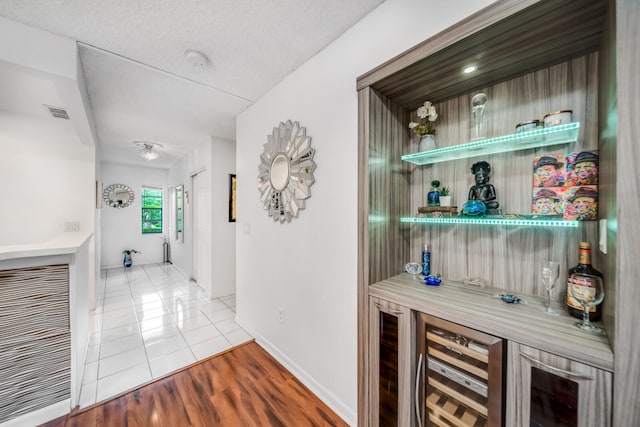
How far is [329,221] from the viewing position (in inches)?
66.0

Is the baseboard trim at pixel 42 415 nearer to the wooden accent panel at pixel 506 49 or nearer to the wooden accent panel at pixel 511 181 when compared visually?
the wooden accent panel at pixel 511 181

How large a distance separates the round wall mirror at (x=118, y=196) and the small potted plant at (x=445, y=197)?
7.08 meters

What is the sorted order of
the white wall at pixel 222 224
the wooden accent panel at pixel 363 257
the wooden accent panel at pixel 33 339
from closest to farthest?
1. the wooden accent panel at pixel 363 257
2. the wooden accent panel at pixel 33 339
3. the white wall at pixel 222 224

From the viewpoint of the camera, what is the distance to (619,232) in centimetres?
67

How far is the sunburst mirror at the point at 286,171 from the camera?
72.6 inches

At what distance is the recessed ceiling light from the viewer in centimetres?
180

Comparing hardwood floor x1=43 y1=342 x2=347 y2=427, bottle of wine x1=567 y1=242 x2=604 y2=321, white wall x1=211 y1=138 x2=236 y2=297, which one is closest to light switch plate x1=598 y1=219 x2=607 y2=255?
bottle of wine x1=567 y1=242 x2=604 y2=321

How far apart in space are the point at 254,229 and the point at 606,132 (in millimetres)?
2489

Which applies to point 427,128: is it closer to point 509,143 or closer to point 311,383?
point 509,143

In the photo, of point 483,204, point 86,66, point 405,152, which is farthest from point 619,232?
point 86,66

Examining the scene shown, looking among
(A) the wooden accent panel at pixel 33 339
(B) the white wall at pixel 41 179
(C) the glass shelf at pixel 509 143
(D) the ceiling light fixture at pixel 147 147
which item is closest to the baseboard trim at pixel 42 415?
(A) the wooden accent panel at pixel 33 339

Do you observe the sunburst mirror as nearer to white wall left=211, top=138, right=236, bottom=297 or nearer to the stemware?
the stemware

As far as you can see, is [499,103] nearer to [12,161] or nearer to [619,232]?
[619,232]

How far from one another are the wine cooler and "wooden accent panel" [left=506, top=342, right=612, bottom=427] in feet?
0.11
